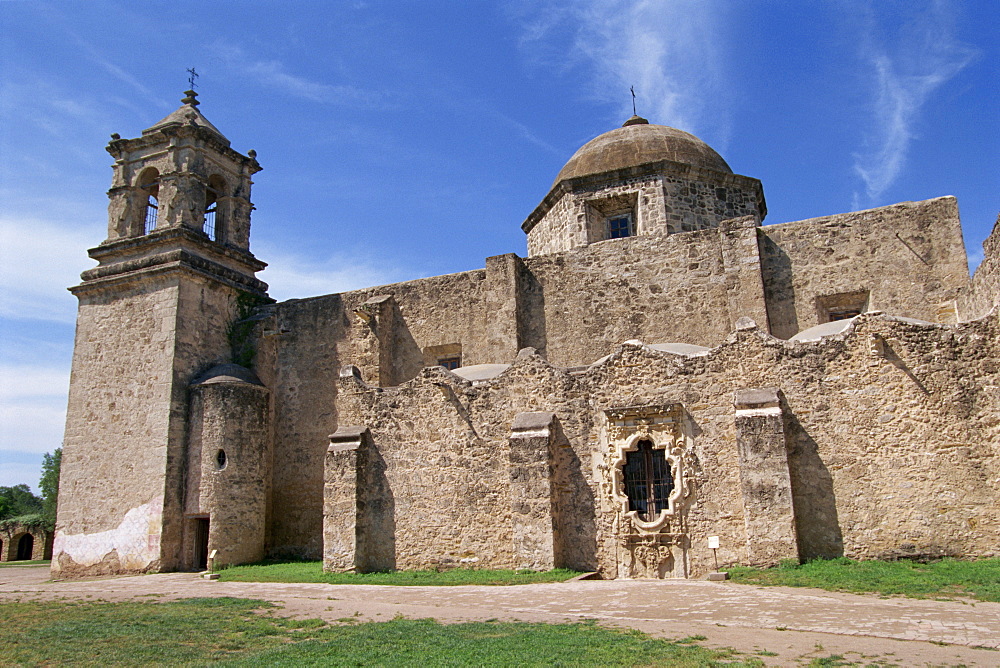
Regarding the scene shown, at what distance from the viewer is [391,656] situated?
6926 mm

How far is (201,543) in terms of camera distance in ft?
55.9

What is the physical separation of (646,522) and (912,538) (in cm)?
374

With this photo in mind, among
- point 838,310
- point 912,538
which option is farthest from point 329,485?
point 838,310

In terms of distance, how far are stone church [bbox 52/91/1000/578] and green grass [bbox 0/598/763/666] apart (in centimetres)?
470

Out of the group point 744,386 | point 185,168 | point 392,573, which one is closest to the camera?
point 744,386

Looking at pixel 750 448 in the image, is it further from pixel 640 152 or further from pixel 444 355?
pixel 640 152

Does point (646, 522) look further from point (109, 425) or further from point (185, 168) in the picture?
point (185, 168)

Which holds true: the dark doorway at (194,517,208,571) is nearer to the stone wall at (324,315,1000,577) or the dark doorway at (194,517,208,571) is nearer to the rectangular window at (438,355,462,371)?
the stone wall at (324,315,1000,577)


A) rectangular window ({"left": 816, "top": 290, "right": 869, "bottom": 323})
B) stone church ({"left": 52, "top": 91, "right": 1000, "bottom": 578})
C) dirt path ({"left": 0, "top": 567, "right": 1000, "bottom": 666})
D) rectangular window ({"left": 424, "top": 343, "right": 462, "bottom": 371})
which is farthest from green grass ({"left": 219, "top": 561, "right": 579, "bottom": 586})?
rectangular window ({"left": 816, "top": 290, "right": 869, "bottom": 323})

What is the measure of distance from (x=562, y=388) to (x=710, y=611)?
5.46 m

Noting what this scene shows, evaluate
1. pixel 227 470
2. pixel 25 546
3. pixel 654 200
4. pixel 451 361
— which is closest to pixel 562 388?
pixel 451 361

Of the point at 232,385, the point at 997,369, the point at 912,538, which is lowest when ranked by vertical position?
the point at 912,538

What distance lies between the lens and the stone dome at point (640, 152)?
1928 centimetres

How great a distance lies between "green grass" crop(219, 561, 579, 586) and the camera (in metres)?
12.0
